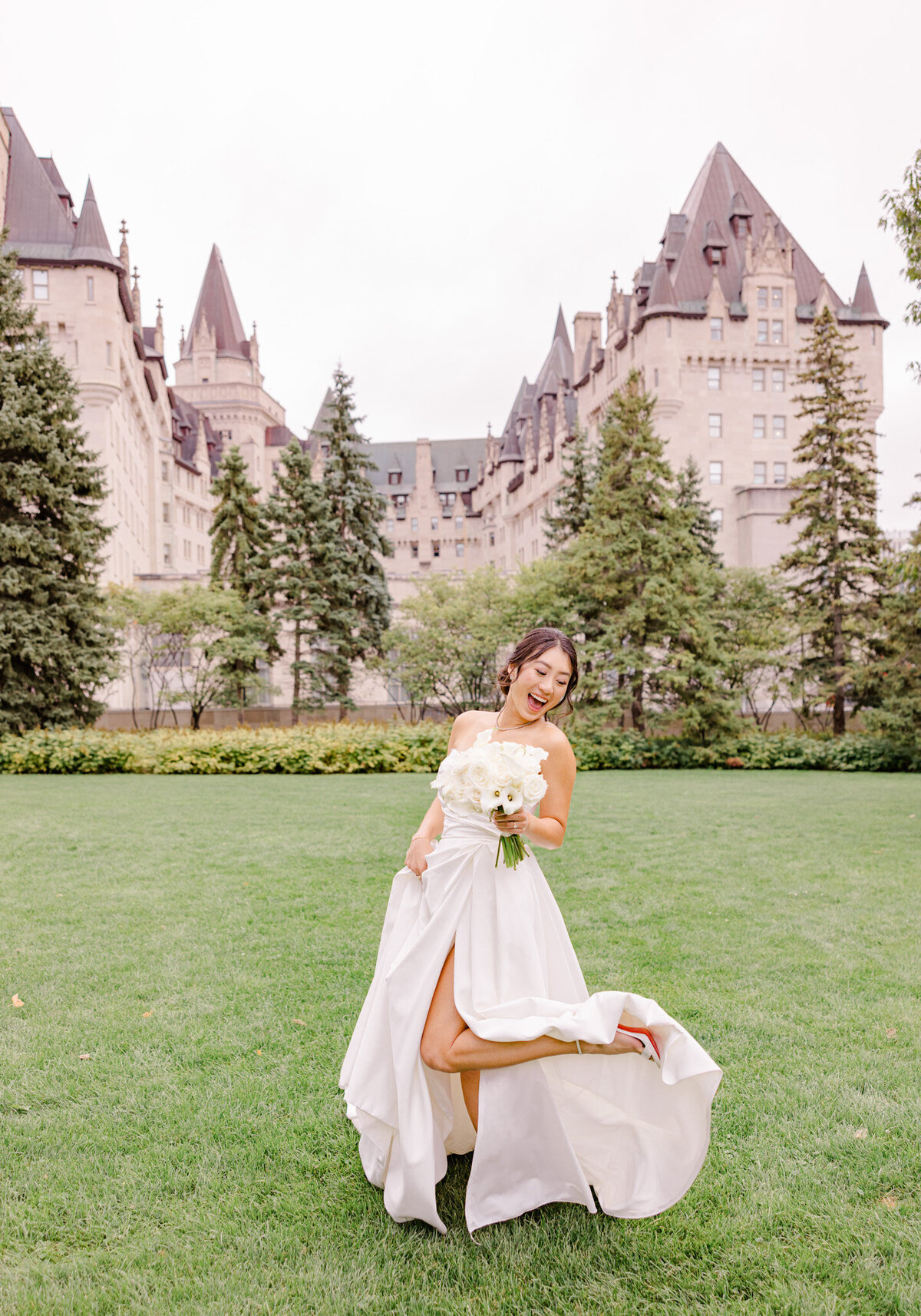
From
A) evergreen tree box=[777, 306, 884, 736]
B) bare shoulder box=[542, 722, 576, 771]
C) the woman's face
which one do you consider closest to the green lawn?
bare shoulder box=[542, 722, 576, 771]

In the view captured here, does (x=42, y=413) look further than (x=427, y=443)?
No

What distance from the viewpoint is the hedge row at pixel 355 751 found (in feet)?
65.4

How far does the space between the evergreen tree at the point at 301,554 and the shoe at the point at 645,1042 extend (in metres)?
29.4

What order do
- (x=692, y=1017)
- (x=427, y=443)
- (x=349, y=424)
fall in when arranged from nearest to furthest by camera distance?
(x=692, y=1017)
(x=349, y=424)
(x=427, y=443)

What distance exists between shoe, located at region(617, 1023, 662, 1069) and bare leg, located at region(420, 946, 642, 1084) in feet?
Answer: 0.06

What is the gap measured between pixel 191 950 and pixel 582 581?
780 inches

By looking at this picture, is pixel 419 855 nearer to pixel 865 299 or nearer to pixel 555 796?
pixel 555 796

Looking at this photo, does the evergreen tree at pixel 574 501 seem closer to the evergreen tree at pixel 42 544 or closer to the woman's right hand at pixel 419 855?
the evergreen tree at pixel 42 544

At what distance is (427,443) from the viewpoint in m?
86.6

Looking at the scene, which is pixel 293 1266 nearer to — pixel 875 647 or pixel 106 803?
pixel 106 803

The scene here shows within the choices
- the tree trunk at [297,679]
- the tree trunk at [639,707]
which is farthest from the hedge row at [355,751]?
the tree trunk at [297,679]

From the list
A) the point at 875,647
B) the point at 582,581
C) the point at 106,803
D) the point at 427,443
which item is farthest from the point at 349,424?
the point at 427,443

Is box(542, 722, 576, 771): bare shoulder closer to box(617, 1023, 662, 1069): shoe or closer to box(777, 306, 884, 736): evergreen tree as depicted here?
box(617, 1023, 662, 1069): shoe

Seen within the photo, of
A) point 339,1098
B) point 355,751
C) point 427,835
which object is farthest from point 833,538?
point 427,835
